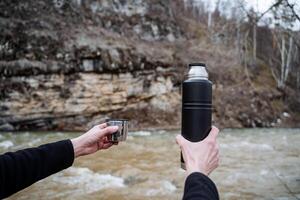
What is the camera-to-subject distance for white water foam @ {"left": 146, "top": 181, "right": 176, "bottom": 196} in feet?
17.0

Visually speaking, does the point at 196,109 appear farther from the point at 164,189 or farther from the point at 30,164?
the point at 164,189

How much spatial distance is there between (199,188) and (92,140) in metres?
0.95

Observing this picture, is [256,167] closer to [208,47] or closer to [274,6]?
[274,6]

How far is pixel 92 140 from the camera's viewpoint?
1.98 metres

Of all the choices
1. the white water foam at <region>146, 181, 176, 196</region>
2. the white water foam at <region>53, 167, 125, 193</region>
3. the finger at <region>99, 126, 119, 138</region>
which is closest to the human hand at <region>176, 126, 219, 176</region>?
the finger at <region>99, 126, 119, 138</region>

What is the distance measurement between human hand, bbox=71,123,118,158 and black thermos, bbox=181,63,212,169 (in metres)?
0.64

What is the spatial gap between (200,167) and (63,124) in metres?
16.7

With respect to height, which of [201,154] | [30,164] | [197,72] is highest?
[197,72]

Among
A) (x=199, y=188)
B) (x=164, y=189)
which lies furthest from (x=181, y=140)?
(x=164, y=189)

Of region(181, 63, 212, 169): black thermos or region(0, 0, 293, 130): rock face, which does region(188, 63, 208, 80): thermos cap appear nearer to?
region(181, 63, 212, 169): black thermos

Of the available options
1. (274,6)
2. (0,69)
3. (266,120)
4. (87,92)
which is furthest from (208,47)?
(274,6)

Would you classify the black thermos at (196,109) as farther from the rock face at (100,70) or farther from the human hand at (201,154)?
the rock face at (100,70)

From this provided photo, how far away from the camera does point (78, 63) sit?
18.0 metres

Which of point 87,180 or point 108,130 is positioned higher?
point 108,130
